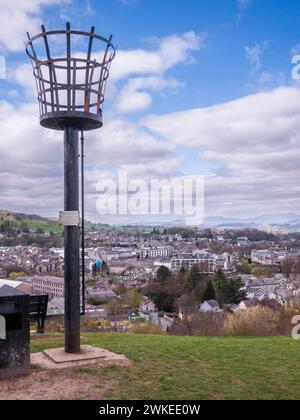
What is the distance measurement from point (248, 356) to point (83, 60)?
5228 millimetres

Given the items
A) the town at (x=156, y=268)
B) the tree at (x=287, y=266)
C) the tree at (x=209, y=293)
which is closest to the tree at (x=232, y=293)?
the town at (x=156, y=268)

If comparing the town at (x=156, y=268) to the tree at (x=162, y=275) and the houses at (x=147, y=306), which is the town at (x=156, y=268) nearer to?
the houses at (x=147, y=306)

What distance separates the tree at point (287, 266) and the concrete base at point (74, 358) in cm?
6995

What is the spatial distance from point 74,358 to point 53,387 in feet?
3.48

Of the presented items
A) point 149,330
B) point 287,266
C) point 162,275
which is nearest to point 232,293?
point 162,275

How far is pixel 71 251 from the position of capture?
6348 mm

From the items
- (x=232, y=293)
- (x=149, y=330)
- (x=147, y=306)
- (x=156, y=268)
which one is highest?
(x=149, y=330)

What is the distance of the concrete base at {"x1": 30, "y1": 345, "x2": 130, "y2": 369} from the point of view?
592cm

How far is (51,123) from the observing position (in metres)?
6.45

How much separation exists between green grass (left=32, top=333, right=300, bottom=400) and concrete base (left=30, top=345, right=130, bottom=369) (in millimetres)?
244

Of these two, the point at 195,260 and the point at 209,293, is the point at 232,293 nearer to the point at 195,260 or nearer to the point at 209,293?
the point at 209,293
